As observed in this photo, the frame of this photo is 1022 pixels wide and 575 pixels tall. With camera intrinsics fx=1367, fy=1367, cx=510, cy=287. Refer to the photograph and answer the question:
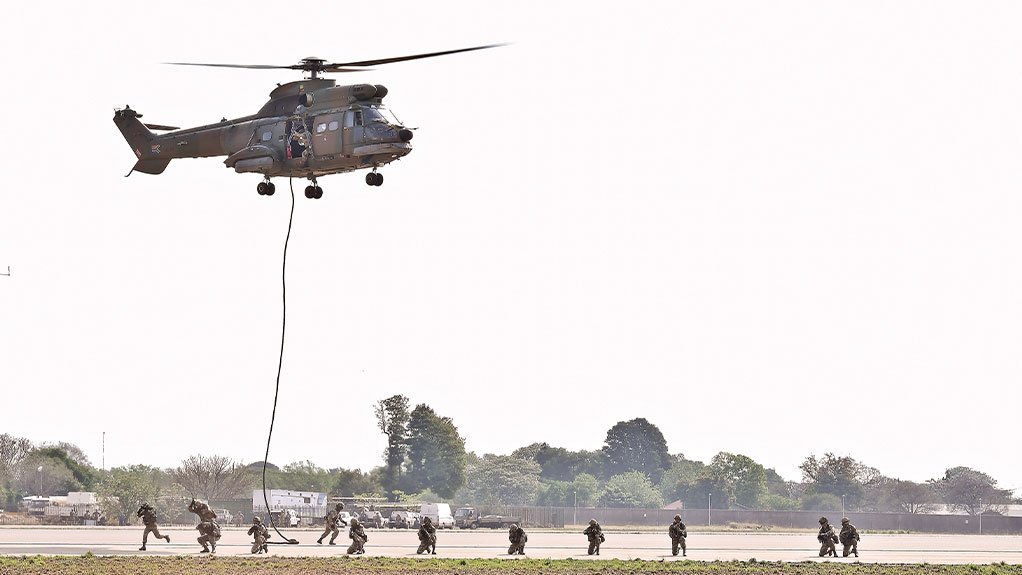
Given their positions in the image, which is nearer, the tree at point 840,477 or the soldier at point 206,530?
the soldier at point 206,530

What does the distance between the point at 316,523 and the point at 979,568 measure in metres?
51.5

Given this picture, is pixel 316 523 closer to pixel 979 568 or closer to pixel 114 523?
pixel 114 523

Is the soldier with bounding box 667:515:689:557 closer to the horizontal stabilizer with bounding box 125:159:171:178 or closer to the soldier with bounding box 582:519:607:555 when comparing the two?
the soldier with bounding box 582:519:607:555

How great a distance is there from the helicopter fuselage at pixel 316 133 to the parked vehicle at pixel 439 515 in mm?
37666

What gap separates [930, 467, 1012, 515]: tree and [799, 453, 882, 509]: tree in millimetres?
7135

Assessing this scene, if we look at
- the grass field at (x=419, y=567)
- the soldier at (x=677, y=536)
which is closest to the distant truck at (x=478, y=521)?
the soldier at (x=677, y=536)

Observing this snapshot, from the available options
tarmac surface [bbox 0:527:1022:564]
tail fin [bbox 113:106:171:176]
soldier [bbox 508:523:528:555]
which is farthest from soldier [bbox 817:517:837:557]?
tail fin [bbox 113:106:171:176]

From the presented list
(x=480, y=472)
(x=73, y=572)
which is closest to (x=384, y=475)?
(x=480, y=472)

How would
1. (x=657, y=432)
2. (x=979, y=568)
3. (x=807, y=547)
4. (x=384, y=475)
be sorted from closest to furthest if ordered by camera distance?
1. (x=979, y=568)
2. (x=807, y=547)
3. (x=384, y=475)
4. (x=657, y=432)

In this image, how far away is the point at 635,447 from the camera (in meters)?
179

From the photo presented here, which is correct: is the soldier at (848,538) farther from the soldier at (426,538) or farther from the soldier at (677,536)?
the soldier at (426,538)

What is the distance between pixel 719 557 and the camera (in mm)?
42406

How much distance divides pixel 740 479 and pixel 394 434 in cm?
3537

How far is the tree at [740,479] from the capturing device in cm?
13662
